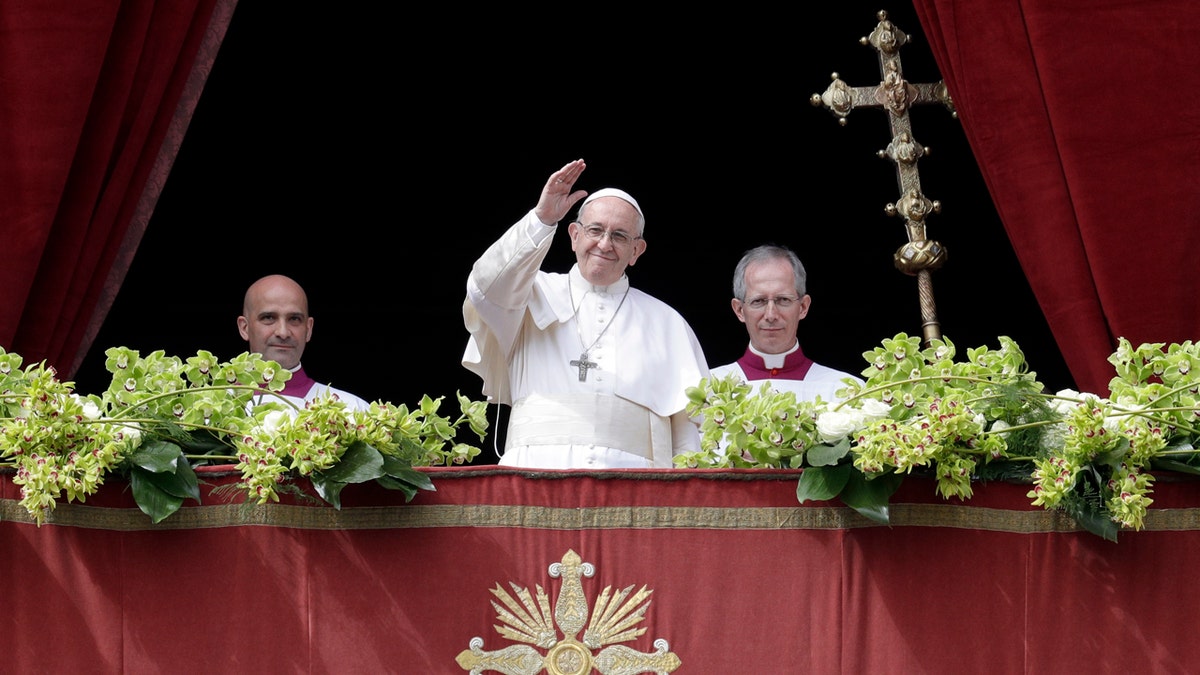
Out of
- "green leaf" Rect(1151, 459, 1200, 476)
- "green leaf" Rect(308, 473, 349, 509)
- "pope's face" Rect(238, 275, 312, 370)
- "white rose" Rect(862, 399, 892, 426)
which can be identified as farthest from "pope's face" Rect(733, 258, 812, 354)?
"green leaf" Rect(308, 473, 349, 509)

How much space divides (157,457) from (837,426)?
1.49 meters

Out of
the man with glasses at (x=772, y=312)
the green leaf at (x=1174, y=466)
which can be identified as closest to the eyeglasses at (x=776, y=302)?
the man with glasses at (x=772, y=312)

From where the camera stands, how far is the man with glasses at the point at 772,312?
555 cm

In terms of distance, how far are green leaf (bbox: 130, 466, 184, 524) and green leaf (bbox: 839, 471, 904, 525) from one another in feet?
4.81

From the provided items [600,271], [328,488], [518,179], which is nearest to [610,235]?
[600,271]

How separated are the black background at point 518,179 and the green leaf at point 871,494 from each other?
3.91 meters

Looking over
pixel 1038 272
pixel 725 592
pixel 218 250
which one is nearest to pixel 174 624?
pixel 725 592

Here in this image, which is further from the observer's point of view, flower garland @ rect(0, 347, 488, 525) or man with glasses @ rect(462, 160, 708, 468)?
man with glasses @ rect(462, 160, 708, 468)

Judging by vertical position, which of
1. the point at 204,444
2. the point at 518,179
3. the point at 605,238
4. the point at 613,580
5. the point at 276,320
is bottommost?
the point at 613,580

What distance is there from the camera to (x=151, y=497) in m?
3.86

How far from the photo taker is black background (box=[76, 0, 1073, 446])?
24.9ft

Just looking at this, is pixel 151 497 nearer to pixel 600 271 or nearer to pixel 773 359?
pixel 600 271

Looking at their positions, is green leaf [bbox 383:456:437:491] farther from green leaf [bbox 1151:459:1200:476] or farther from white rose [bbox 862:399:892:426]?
green leaf [bbox 1151:459:1200:476]

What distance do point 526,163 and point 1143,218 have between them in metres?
3.35
